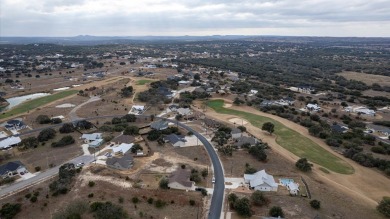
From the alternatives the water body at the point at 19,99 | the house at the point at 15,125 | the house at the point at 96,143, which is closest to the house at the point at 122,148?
the house at the point at 96,143

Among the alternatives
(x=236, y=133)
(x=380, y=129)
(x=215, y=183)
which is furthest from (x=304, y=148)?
(x=215, y=183)

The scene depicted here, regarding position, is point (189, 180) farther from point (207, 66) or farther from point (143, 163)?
point (207, 66)

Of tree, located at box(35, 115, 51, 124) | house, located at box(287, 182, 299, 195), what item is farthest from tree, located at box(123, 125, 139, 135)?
house, located at box(287, 182, 299, 195)

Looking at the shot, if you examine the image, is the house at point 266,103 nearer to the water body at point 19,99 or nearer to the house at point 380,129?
the house at point 380,129

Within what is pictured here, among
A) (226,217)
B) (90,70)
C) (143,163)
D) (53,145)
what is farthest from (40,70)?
(226,217)

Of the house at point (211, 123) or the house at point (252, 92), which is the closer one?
the house at point (211, 123)

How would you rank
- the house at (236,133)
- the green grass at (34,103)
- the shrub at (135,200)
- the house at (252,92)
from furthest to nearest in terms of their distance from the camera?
the house at (252,92) < the green grass at (34,103) < the house at (236,133) < the shrub at (135,200)
